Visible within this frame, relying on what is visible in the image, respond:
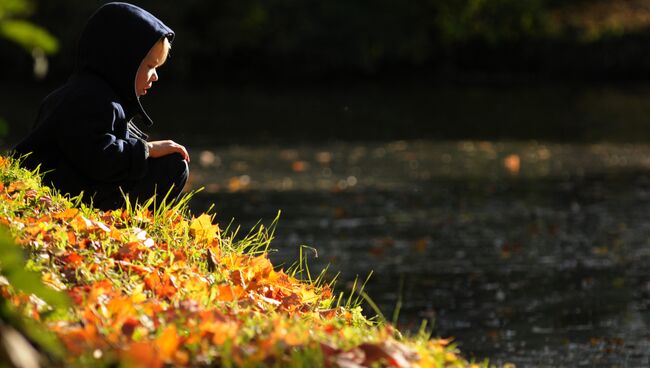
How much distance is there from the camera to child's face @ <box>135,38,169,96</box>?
213 inches

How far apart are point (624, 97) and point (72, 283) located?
20459 millimetres

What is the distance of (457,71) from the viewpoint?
28734 millimetres

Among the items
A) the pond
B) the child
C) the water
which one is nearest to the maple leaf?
the child

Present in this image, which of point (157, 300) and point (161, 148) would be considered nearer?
point (157, 300)

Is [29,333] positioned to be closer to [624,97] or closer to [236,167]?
[236,167]

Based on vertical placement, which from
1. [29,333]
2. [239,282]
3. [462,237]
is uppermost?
[29,333]

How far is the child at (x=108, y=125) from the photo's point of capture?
203 inches

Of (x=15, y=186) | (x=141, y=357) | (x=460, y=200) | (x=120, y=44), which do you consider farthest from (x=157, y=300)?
(x=460, y=200)

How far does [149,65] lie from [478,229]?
16.8 feet

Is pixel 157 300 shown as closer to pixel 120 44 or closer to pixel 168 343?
pixel 168 343

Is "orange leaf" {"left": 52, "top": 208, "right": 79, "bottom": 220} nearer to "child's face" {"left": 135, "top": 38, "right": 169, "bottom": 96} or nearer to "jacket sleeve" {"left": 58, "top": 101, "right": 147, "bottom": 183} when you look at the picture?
"jacket sleeve" {"left": 58, "top": 101, "right": 147, "bottom": 183}

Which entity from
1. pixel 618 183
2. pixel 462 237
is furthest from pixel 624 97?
pixel 462 237

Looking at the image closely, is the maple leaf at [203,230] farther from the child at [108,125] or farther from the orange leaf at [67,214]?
the orange leaf at [67,214]

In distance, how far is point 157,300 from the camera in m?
4.18
